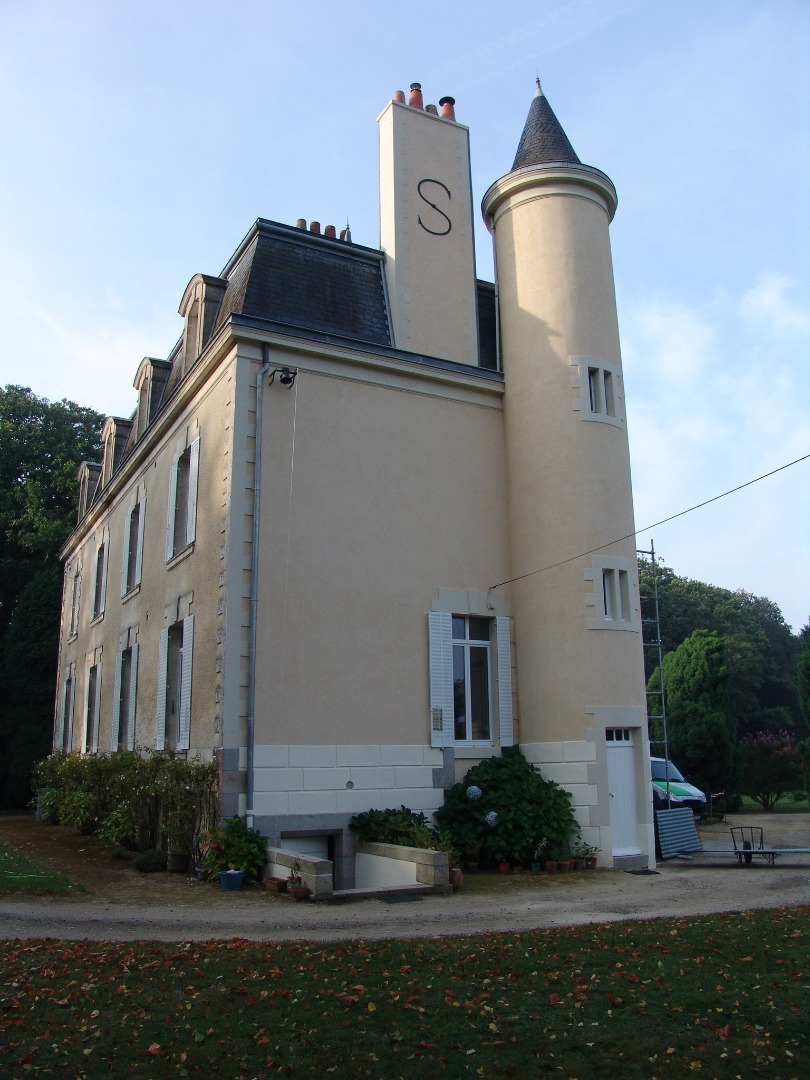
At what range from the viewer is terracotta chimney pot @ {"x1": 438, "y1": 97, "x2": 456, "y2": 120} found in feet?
58.7

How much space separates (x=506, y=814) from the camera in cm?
1332

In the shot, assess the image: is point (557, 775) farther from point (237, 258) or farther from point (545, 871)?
point (237, 258)

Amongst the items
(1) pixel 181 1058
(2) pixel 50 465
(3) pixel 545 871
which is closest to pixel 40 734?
(2) pixel 50 465

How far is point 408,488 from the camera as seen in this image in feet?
48.8

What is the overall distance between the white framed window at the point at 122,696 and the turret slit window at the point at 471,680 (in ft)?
24.3

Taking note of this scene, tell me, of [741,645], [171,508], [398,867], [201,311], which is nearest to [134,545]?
[171,508]

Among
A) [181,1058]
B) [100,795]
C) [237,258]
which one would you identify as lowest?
[181,1058]

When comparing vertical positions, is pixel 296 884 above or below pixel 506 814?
below

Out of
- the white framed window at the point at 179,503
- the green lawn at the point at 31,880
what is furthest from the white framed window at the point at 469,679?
the green lawn at the point at 31,880

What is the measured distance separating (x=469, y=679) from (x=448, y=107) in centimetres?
1087

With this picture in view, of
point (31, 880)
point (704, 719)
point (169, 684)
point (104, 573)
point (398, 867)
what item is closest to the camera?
point (31, 880)

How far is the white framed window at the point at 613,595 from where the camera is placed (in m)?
14.4

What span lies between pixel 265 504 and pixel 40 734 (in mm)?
18753

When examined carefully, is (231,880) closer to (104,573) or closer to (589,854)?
(589,854)
